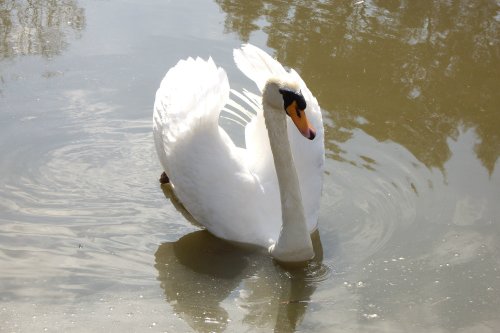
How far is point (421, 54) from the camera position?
28.9ft

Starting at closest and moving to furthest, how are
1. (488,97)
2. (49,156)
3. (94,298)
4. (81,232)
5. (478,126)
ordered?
1. (94,298)
2. (81,232)
3. (49,156)
4. (478,126)
5. (488,97)

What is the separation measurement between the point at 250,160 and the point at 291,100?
0.96m

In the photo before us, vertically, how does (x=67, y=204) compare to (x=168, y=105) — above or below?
below

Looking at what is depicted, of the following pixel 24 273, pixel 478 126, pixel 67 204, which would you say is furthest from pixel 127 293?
pixel 478 126

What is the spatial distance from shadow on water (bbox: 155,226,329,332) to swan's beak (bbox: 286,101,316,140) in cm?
86

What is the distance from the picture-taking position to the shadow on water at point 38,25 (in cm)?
858

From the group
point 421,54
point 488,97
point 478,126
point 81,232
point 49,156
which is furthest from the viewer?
point 421,54

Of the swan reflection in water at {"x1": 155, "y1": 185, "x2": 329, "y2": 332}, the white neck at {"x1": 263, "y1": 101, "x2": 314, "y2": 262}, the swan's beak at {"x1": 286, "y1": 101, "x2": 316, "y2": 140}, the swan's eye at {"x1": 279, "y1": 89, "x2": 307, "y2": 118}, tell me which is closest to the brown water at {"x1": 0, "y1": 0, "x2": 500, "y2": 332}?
the swan reflection in water at {"x1": 155, "y1": 185, "x2": 329, "y2": 332}

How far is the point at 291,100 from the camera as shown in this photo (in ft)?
17.6

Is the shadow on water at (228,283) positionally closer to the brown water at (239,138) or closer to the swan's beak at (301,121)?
the brown water at (239,138)

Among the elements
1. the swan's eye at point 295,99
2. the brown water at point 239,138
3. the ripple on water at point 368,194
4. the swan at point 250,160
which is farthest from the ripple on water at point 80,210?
the swan's eye at point 295,99

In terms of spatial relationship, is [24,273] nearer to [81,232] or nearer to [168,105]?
[81,232]

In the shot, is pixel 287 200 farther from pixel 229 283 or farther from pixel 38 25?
pixel 38 25

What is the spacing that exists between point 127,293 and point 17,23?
4.80m
